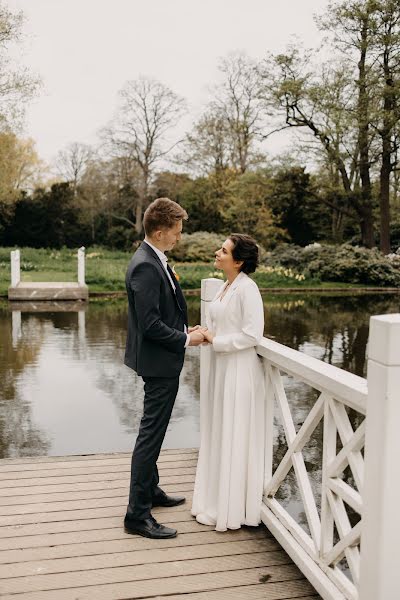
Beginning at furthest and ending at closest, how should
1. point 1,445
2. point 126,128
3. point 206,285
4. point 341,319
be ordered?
point 126,128, point 341,319, point 1,445, point 206,285

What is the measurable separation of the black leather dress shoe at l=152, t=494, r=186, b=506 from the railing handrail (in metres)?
1.01

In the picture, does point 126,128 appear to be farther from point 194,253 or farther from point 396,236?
point 396,236

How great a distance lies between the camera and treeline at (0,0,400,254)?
2505 cm

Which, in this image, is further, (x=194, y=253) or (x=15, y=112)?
(x=194, y=253)

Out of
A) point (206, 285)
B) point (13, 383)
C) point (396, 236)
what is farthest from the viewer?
point (396, 236)

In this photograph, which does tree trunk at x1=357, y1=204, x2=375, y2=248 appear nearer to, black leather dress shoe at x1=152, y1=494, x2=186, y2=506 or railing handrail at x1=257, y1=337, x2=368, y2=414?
black leather dress shoe at x1=152, y1=494, x2=186, y2=506

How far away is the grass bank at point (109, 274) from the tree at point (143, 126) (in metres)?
8.87

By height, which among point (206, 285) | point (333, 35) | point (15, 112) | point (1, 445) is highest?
point (333, 35)

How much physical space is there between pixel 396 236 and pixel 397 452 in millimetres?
30566

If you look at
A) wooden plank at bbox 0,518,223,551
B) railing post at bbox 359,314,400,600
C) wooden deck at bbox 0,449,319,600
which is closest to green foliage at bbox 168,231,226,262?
wooden deck at bbox 0,449,319,600

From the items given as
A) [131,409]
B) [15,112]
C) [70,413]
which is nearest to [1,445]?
[70,413]

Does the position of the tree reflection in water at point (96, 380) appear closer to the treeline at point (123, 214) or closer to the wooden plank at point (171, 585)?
the wooden plank at point (171, 585)

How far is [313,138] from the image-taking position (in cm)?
2739

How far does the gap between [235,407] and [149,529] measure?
0.74 m
